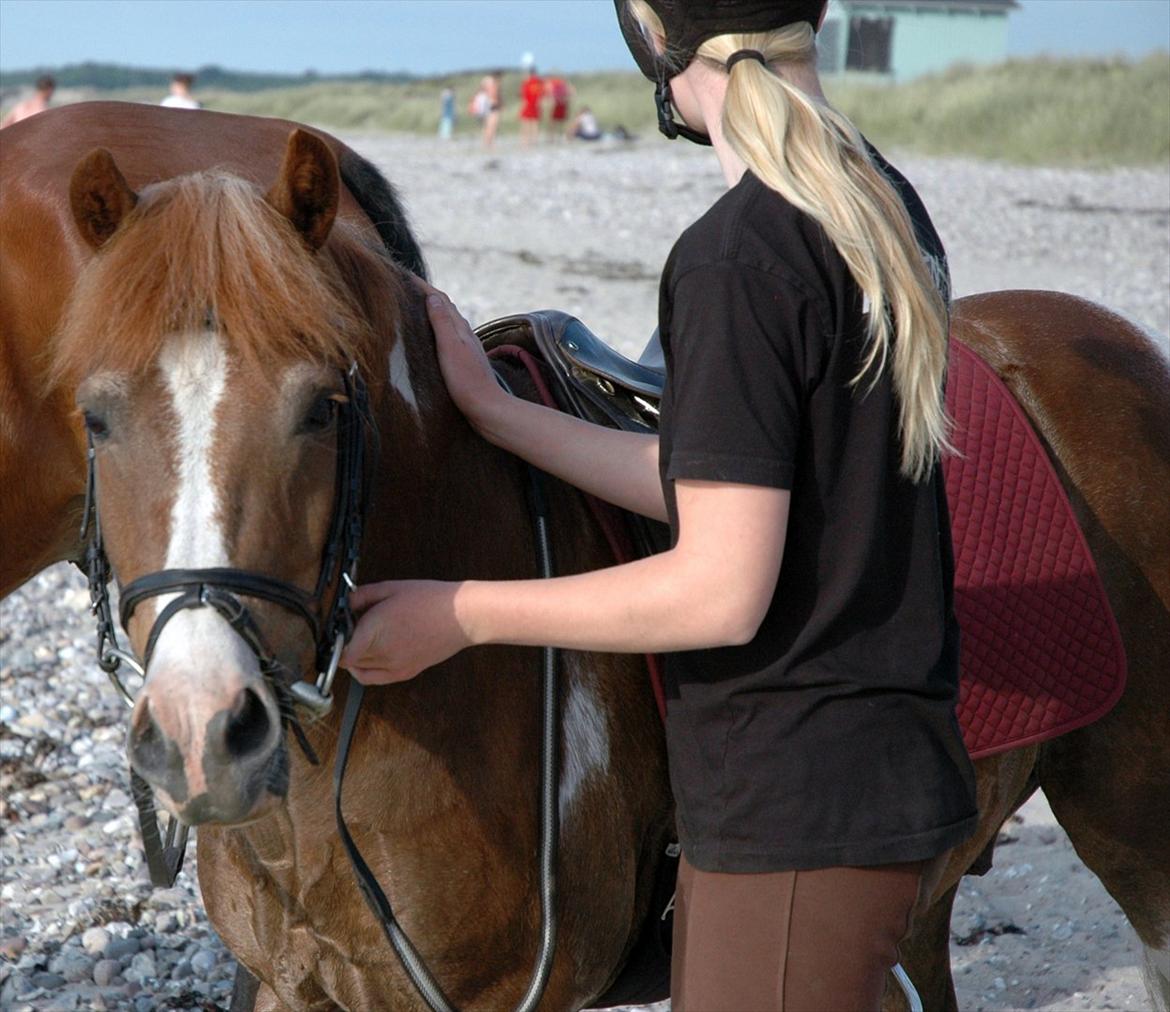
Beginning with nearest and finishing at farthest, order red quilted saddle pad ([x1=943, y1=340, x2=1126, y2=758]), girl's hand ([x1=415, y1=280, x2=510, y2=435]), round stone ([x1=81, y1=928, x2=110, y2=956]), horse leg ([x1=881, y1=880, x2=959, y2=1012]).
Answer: girl's hand ([x1=415, y1=280, x2=510, y2=435]) → red quilted saddle pad ([x1=943, y1=340, x2=1126, y2=758]) → horse leg ([x1=881, y1=880, x2=959, y2=1012]) → round stone ([x1=81, y1=928, x2=110, y2=956])

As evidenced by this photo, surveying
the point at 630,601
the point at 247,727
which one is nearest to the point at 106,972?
the point at 247,727

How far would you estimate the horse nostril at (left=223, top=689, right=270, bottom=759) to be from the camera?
1.56 metres

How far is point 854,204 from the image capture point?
158 centimetres

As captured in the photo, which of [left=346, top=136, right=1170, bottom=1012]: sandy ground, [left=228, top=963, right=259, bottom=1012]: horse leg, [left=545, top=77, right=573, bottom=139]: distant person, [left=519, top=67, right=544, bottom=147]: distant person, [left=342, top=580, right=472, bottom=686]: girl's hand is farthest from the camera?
[left=545, top=77, right=573, bottom=139]: distant person

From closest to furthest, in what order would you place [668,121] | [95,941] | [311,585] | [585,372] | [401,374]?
[311,585] → [668,121] → [401,374] → [585,372] → [95,941]

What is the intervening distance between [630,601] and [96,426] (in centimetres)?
71

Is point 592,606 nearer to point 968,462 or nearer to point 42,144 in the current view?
point 968,462

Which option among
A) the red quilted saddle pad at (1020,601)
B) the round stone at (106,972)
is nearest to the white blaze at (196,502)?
the red quilted saddle pad at (1020,601)

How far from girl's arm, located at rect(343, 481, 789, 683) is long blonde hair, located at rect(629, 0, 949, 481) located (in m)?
0.22

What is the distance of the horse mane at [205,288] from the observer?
1.68m

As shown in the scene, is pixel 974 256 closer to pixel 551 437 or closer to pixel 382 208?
pixel 382 208

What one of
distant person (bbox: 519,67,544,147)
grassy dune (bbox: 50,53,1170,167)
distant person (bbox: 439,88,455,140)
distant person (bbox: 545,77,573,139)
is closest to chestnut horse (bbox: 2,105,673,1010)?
grassy dune (bbox: 50,53,1170,167)

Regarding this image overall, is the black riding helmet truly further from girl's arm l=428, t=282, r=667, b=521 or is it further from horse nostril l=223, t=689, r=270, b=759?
horse nostril l=223, t=689, r=270, b=759

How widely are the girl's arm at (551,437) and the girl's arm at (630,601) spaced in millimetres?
435
